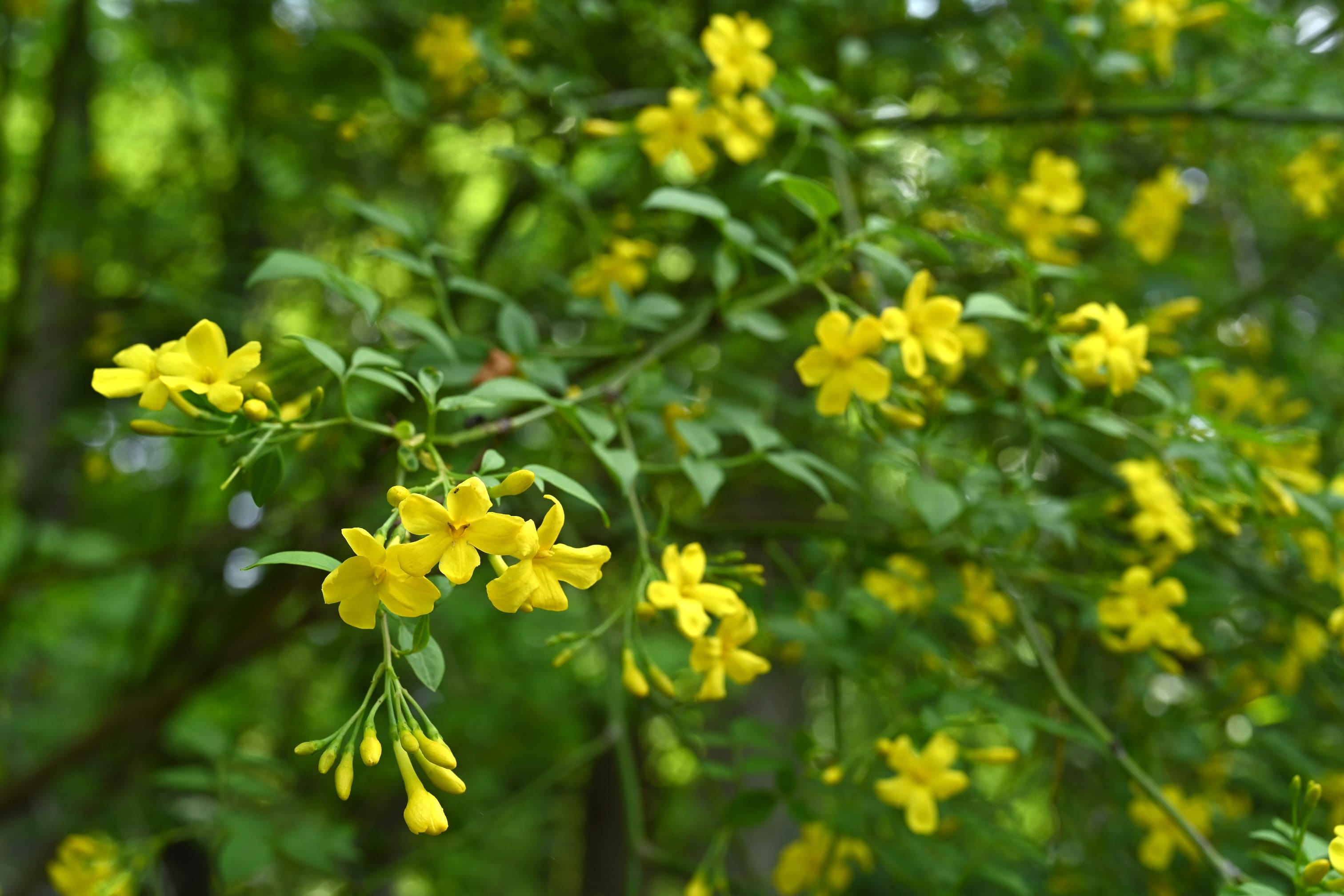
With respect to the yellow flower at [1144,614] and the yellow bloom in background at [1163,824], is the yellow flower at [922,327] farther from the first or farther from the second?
the yellow bloom in background at [1163,824]

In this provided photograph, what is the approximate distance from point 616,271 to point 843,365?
478 mm

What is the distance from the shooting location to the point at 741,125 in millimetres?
1260

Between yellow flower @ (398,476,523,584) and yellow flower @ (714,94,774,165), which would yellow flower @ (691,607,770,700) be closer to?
yellow flower @ (398,476,523,584)

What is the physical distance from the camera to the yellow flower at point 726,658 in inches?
36.2

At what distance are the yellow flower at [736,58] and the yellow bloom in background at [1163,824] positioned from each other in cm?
102

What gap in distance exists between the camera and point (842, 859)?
52.0 inches

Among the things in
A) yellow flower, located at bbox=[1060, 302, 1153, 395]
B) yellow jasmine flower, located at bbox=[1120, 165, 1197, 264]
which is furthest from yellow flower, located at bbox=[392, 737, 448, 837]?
yellow jasmine flower, located at bbox=[1120, 165, 1197, 264]

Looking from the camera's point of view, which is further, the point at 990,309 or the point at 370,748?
the point at 990,309

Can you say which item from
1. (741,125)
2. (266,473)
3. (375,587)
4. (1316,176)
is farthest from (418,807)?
(1316,176)

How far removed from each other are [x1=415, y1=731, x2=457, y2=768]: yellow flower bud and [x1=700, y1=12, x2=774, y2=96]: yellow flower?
0.81 meters

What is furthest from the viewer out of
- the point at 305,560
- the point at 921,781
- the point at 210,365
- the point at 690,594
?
the point at 921,781

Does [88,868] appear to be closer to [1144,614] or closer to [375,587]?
[375,587]

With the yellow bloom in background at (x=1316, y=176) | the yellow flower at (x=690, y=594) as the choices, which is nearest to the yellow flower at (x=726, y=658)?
the yellow flower at (x=690, y=594)

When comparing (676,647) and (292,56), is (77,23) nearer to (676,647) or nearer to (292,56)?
(292,56)
